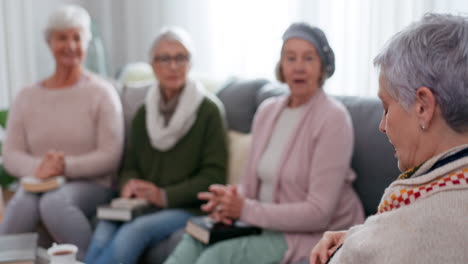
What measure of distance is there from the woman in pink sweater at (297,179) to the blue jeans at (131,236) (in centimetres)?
23

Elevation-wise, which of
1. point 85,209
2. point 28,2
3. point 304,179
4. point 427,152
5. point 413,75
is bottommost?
point 85,209

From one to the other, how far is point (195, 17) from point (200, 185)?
1704mm

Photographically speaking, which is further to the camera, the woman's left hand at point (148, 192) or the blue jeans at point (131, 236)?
the woman's left hand at point (148, 192)

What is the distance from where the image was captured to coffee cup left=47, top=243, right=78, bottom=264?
5.23ft

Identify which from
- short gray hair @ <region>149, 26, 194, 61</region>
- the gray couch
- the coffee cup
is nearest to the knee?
the gray couch

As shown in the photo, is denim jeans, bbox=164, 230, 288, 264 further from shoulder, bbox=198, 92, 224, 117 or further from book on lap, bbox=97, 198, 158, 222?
shoulder, bbox=198, 92, 224, 117

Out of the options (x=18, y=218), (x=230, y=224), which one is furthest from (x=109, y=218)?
(x=230, y=224)

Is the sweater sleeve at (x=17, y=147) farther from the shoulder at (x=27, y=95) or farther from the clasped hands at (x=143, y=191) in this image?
the clasped hands at (x=143, y=191)

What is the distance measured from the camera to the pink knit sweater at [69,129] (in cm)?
265

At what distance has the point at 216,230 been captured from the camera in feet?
6.46

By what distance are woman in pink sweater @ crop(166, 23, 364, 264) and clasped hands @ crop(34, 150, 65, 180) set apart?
2.66 ft

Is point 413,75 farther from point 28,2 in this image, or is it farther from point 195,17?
point 28,2

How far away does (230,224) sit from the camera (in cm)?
204

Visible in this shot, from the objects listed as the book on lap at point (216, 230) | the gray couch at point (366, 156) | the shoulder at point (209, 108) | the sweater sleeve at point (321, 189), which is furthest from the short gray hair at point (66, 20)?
the sweater sleeve at point (321, 189)
